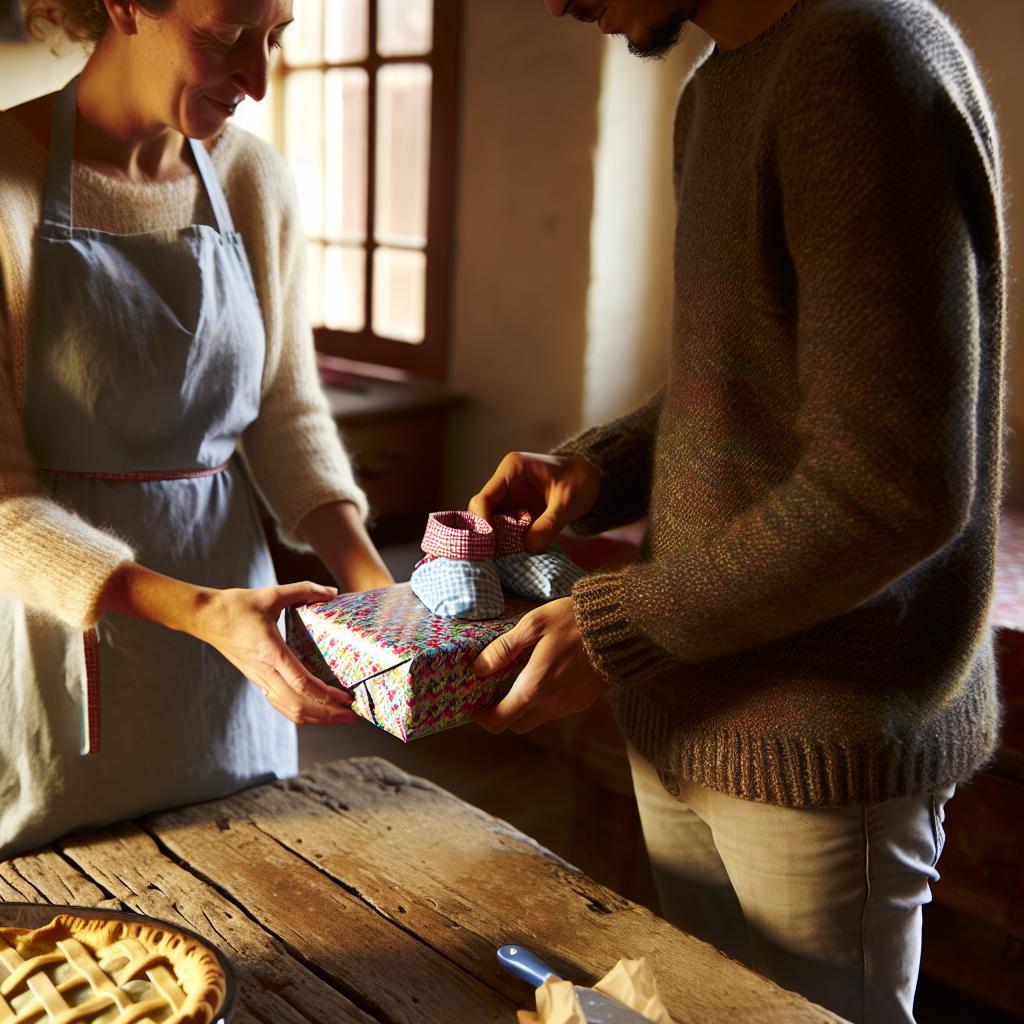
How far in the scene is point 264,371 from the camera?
1238 mm

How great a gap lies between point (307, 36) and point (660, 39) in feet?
8.28

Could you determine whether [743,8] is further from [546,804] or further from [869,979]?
[546,804]

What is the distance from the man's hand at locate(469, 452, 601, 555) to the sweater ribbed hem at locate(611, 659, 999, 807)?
0.21 metres

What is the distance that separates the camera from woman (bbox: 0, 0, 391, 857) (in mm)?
1007

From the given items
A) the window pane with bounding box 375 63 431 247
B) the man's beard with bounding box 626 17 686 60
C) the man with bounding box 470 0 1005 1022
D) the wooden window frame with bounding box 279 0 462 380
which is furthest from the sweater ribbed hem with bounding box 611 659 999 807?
the window pane with bounding box 375 63 431 247

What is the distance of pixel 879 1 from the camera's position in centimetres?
73

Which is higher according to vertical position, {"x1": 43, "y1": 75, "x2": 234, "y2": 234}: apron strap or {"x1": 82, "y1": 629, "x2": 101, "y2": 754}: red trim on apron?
{"x1": 43, "y1": 75, "x2": 234, "y2": 234}: apron strap

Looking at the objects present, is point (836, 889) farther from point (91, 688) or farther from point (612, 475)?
point (91, 688)

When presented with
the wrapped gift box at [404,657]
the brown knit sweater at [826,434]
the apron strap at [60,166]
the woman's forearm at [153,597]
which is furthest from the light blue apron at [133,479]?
the brown knit sweater at [826,434]

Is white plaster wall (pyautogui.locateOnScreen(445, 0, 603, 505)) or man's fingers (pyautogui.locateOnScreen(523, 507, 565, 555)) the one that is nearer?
man's fingers (pyautogui.locateOnScreen(523, 507, 565, 555))

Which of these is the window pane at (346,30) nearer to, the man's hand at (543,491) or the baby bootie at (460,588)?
the man's hand at (543,491)

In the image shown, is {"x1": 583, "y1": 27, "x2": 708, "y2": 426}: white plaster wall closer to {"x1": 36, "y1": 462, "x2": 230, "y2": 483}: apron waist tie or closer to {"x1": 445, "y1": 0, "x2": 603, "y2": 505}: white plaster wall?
{"x1": 445, "y1": 0, "x2": 603, "y2": 505}: white plaster wall

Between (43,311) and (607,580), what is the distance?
1.80 feet

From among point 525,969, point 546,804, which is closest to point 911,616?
point 525,969
